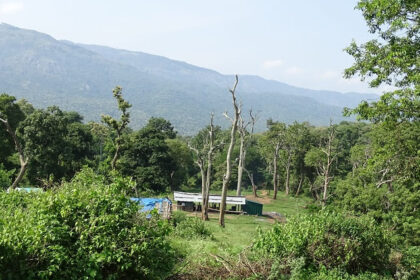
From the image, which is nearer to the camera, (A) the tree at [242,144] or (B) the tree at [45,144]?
(B) the tree at [45,144]

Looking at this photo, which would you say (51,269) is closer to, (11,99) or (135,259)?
(135,259)

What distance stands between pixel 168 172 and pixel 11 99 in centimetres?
1736

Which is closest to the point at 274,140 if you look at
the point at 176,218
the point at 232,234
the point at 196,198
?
the point at 196,198

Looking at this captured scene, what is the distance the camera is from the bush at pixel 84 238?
7.45 metres

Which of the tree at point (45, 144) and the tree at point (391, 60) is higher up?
the tree at point (391, 60)

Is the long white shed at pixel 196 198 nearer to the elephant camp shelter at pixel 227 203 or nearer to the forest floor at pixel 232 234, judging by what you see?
the elephant camp shelter at pixel 227 203

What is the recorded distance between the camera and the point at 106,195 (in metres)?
8.73

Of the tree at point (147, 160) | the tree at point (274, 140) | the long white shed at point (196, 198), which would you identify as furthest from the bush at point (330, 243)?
the tree at point (274, 140)

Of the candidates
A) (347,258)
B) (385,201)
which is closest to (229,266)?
(347,258)

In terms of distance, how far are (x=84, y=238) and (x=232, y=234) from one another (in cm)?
1437

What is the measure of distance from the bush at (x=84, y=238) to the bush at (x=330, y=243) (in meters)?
2.96

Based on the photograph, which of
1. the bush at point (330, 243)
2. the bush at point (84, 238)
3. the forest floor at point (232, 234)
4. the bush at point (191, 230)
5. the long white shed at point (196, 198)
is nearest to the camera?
the bush at point (84, 238)

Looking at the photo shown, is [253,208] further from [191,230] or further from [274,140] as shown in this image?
[191,230]

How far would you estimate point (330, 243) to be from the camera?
1073 centimetres
